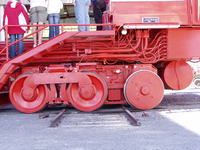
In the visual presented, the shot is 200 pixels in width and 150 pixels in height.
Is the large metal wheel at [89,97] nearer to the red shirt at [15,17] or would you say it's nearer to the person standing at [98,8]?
the person standing at [98,8]

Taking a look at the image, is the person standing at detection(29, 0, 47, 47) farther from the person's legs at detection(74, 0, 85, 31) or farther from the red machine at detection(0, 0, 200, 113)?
the person's legs at detection(74, 0, 85, 31)

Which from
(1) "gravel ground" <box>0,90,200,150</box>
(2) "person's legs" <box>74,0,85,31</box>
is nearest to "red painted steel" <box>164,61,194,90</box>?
(1) "gravel ground" <box>0,90,200,150</box>

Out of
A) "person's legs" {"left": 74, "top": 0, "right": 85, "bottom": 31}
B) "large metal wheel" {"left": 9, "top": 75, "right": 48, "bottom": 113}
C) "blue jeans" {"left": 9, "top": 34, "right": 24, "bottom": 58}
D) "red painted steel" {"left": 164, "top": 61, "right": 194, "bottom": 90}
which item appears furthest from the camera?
"red painted steel" {"left": 164, "top": 61, "right": 194, "bottom": 90}

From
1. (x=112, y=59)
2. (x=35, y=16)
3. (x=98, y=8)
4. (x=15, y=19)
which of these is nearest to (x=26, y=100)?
(x=15, y=19)

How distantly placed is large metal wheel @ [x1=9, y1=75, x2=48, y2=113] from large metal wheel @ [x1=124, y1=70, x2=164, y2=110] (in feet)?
6.80

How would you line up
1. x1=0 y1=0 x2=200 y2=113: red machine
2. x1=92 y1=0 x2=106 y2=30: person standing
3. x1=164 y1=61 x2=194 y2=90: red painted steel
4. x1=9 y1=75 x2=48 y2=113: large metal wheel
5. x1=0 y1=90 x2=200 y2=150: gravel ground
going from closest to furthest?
x1=0 y1=90 x2=200 y2=150: gravel ground → x1=0 y1=0 x2=200 y2=113: red machine → x1=9 y1=75 x2=48 y2=113: large metal wheel → x1=164 y1=61 x2=194 y2=90: red painted steel → x1=92 y1=0 x2=106 y2=30: person standing

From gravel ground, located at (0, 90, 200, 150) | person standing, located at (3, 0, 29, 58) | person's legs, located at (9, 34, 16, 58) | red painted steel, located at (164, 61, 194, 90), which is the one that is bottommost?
gravel ground, located at (0, 90, 200, 150)

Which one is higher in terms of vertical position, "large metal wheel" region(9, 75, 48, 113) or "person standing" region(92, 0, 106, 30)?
"person standing" region(92, 0, 106, 30)

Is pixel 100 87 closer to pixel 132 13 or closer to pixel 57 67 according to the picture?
pixel 57 67

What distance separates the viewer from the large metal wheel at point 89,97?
301 inches

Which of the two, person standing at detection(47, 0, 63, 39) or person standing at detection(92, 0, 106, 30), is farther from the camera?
person standing at detection(92, 0, 106, 30)

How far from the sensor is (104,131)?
17.7 ft

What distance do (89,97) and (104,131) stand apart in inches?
91.9

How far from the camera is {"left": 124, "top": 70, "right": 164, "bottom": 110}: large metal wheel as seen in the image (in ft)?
25.1
